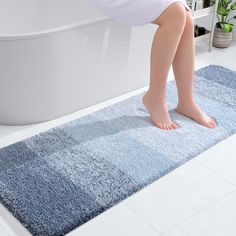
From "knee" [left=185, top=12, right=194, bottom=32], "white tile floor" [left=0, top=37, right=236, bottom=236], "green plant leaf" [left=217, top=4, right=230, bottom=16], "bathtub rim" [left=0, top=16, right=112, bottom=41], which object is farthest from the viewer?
"green plant leaf" [left=217, top=4, right=230, bottom=16]

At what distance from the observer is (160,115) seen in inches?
78.2

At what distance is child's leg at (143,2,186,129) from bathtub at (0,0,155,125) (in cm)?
27

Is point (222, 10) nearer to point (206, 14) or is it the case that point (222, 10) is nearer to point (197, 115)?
point (206, 14)

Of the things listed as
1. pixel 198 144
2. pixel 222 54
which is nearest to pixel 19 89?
pixel 198 144

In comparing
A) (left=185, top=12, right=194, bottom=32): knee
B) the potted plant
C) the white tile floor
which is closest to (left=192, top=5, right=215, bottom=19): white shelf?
the potted plant

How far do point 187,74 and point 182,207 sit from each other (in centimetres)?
67

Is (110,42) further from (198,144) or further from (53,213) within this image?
(53,213)

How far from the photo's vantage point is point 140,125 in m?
2.00

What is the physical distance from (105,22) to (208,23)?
123 centimetres

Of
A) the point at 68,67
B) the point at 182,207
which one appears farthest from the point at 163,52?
the point at 182,207

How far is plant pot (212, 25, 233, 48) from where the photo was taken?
2.85 meters

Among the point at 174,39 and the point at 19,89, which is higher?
the point at 174,39

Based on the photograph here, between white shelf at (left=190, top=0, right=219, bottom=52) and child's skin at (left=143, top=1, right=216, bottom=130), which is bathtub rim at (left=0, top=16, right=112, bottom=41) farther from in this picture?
white shelf at (left=190, top=0, right=219, bottom=52)

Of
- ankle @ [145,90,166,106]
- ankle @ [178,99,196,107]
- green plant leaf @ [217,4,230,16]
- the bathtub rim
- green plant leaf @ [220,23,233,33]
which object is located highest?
the bathtub rim
